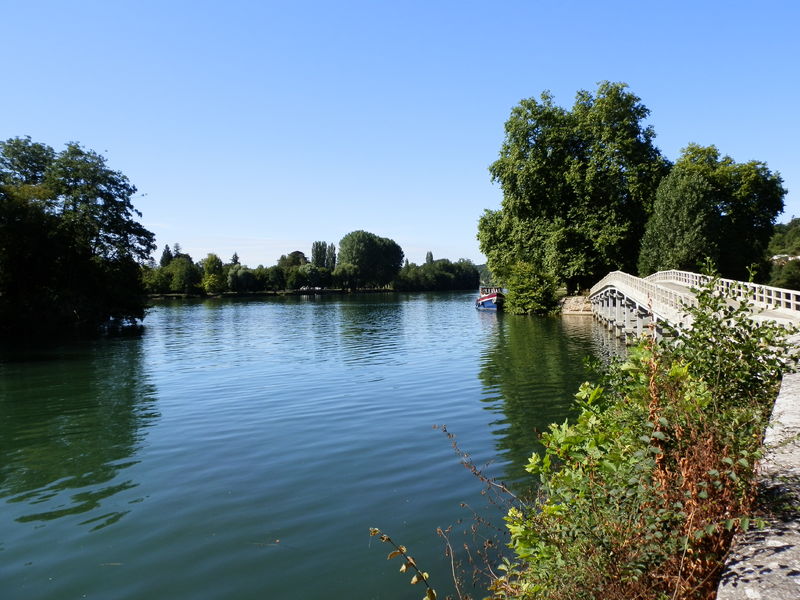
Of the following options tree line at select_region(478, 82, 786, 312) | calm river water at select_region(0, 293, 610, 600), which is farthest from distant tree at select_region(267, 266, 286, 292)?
calm river water at select_region(0, 293, 610, 600)

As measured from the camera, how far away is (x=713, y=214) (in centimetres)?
5050

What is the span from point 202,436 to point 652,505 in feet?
41.2

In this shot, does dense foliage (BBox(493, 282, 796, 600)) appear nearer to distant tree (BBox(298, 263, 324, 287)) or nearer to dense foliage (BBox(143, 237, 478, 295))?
dense foliage (BBox(143, 237, 478, 295))

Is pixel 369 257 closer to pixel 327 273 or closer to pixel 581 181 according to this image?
pixel 327 273

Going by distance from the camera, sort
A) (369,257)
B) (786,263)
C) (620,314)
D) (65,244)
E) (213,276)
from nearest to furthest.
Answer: (620,314) → (65,244) → (786,263) → (213,276) → (369,257)

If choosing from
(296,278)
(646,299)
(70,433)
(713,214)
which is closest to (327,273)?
(296,278)

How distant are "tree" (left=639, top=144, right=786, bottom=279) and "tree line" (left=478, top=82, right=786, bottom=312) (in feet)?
0.40

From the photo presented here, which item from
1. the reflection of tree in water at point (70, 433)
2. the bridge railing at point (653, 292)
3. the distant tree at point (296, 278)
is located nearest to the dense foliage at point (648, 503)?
the reflection of tree in water at point (70, 433)

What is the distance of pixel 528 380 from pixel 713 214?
37.7m

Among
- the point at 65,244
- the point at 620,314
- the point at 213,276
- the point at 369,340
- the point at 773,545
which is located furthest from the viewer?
the point at 213,276

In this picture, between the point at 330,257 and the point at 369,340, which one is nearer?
the point at 369,340

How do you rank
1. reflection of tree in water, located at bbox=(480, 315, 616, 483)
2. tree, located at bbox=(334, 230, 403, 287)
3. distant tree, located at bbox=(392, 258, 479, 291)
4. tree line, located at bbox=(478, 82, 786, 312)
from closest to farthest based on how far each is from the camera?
reflection of tree in water, located at bbox=(480, 315, 616, 483) < tree line, located at bbox=(478, 82, 786, 312) < tree, located at bbox=(334, 230, 403, 287) < distant tree, located at bbox=(392, 258, 479, 291)

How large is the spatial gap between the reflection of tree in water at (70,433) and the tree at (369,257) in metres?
125

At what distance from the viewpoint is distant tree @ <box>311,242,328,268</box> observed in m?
175
